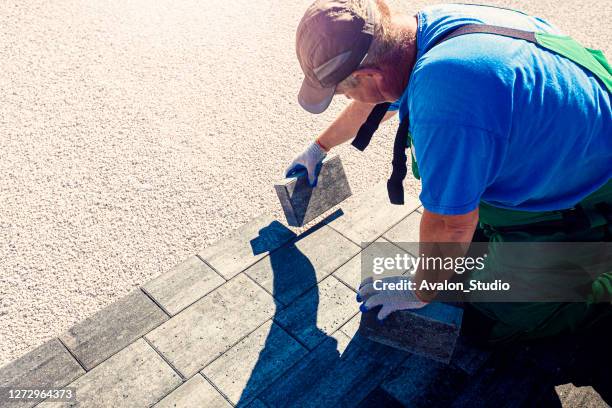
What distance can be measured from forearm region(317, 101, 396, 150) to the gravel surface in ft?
2.74

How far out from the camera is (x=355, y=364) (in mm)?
2852

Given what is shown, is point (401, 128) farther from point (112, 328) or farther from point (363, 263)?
point (112, 328)

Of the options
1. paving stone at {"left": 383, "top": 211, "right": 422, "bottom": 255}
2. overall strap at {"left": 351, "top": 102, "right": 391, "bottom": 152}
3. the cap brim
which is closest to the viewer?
the cap brim

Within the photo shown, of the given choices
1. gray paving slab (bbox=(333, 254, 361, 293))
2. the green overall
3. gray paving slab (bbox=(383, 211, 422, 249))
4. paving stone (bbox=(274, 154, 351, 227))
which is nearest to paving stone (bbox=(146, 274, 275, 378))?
gray paving slab (bbox=(333, 254, 361, 293))

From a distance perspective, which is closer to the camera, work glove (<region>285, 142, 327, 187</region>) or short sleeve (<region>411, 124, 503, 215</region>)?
short sleeve (<region>411, 124, 503, 215</region>)

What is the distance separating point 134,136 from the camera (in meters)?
5.02

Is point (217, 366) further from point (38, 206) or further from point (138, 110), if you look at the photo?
point (138, 110)

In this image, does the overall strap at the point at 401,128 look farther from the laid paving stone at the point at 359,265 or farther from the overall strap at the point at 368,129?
the laid paving stone at the point at 359,265

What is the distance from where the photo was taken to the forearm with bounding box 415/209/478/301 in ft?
6.87

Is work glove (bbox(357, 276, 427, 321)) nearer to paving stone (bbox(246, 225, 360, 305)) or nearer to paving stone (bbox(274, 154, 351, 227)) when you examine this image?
paving stone (bbox(246, 225, 360, 305))

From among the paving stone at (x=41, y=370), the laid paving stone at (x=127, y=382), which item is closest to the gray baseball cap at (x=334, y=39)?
the laid paving stone at (x=127, y=382)

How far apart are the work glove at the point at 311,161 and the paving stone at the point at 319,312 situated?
2.45ft

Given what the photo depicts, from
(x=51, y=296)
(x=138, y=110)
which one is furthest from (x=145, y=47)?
(x=51, y=296)

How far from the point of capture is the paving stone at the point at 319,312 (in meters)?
3.03
